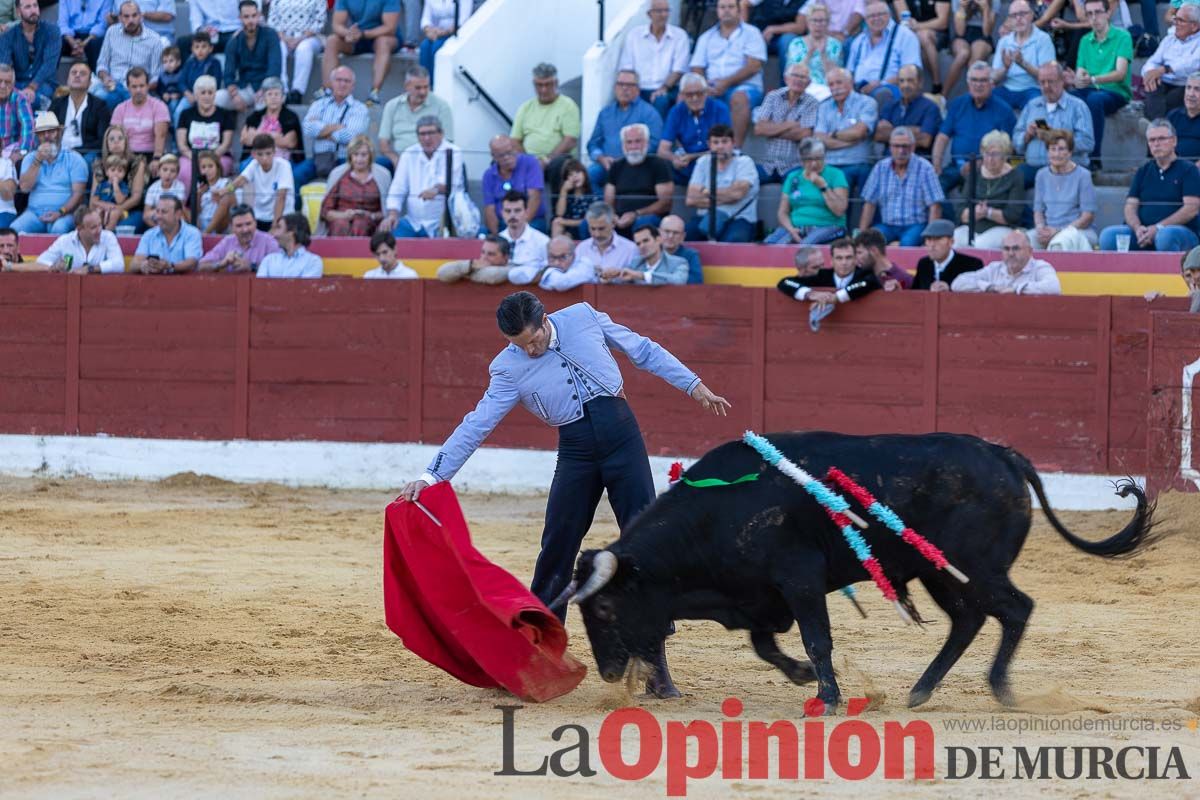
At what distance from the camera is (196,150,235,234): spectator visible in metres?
11.5

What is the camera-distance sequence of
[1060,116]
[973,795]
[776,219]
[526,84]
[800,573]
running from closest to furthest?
1. [973,795]
2. [800,573]
3. [1060,116]
4. [776,219]
5. [526,84]

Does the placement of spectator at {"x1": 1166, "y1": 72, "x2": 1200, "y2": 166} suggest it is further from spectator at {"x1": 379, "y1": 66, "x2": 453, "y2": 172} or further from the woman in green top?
spectator at {"x1": 379, "y1": 66, "x2": 453, "y2": 172}

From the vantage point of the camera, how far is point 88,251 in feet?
37.2

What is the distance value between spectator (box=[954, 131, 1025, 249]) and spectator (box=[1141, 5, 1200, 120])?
92cm

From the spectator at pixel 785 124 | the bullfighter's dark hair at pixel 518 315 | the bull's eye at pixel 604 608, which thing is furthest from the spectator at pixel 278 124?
the bull's eye at pixel 604 608

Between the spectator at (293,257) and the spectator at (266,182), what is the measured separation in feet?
1.39

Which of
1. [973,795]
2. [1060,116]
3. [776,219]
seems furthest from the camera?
[776,219]

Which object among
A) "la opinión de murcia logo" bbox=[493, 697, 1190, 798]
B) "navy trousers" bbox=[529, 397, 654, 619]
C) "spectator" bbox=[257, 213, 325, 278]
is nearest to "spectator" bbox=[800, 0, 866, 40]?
"spectator" bbox=[257, 213, 325, 278]

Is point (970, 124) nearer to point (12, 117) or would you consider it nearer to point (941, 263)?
point (941, 263)

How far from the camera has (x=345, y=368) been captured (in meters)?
10.8

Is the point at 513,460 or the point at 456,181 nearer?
the point at 513,460

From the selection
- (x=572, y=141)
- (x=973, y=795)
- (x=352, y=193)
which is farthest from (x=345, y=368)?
(x=973, y=795)

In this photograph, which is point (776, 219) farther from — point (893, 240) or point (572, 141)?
point (572, 141)

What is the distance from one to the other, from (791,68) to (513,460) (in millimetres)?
3008
